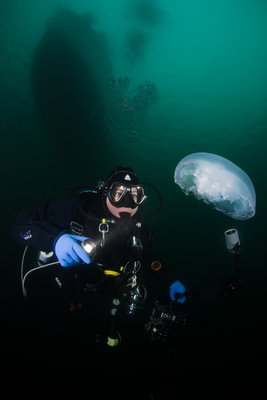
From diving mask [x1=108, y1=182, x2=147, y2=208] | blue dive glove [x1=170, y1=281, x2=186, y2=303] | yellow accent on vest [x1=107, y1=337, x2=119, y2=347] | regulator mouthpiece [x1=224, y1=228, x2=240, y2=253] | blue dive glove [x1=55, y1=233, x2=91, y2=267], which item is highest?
diving mask [x1=108, y1=182, x2=147, y2=208]

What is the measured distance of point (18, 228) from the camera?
2.91m

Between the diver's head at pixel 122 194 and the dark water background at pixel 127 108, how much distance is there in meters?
5.24

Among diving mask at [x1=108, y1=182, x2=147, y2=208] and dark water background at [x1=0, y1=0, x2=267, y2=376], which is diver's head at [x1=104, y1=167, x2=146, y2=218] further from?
dark water background at [x1=0, y1=0, x2=267, y2=376]

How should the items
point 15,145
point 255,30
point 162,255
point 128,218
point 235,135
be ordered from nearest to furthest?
point 128,218, point 255,30, point 15,145, point 235,135, point 162,255

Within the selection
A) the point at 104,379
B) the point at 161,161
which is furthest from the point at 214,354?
the point at 161,161

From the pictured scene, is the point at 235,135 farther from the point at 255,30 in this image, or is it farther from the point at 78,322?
the point at 78,322

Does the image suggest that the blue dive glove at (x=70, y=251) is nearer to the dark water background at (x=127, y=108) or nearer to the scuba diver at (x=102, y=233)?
the scuba diver at (x=102, y=233)

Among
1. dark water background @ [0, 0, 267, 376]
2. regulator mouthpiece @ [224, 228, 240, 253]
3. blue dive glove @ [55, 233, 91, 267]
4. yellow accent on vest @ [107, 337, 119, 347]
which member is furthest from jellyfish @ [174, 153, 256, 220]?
dark water background @ [0, 0, 267, 376]

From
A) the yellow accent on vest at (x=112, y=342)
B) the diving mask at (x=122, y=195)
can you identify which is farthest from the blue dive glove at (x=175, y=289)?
the diving mask at (x=122, y=195)

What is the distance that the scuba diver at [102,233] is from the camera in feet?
9.53

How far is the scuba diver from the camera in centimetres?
291

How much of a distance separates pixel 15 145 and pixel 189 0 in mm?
11985

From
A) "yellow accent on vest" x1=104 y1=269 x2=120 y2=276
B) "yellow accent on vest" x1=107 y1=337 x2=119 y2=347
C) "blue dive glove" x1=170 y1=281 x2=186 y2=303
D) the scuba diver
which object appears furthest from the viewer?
"blue dive glove" x1=170 y1=281 x2=186 y2=303

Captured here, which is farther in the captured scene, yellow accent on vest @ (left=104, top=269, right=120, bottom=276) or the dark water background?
the dark water background
